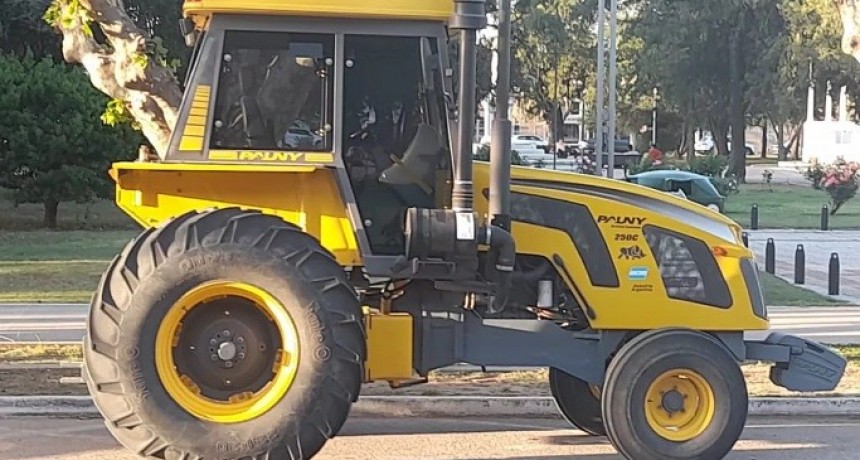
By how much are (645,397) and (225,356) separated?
98.0 inches

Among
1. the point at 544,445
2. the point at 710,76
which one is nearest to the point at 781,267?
the point at 544,445

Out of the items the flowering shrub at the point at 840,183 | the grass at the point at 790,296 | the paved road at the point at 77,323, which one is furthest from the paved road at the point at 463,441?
the flowering shrub at the point at 840,183

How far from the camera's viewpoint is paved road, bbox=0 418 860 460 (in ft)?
26.4

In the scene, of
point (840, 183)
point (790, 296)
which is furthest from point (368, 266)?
point (840, 183)

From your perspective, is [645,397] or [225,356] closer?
[225,356]

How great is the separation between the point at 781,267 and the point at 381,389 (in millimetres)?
14099

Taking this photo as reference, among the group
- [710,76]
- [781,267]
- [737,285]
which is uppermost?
[710,76]

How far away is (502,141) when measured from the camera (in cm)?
704

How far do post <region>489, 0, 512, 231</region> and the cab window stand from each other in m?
0.95

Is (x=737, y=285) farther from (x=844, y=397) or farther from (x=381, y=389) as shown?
(x=381, y=389)

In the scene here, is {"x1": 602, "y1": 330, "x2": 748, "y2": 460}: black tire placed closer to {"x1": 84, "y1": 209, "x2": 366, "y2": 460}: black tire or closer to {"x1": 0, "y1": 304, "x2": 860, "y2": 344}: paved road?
{"x1": 84, "y1": 209, "x2": 366, "y2": 460}: black tire

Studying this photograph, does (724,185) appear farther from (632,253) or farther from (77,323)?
(632,253)

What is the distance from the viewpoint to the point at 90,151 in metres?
27.9

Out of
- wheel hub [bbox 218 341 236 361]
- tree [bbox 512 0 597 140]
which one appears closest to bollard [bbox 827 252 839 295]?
wheel hub [bbox 218 341 236 361]
